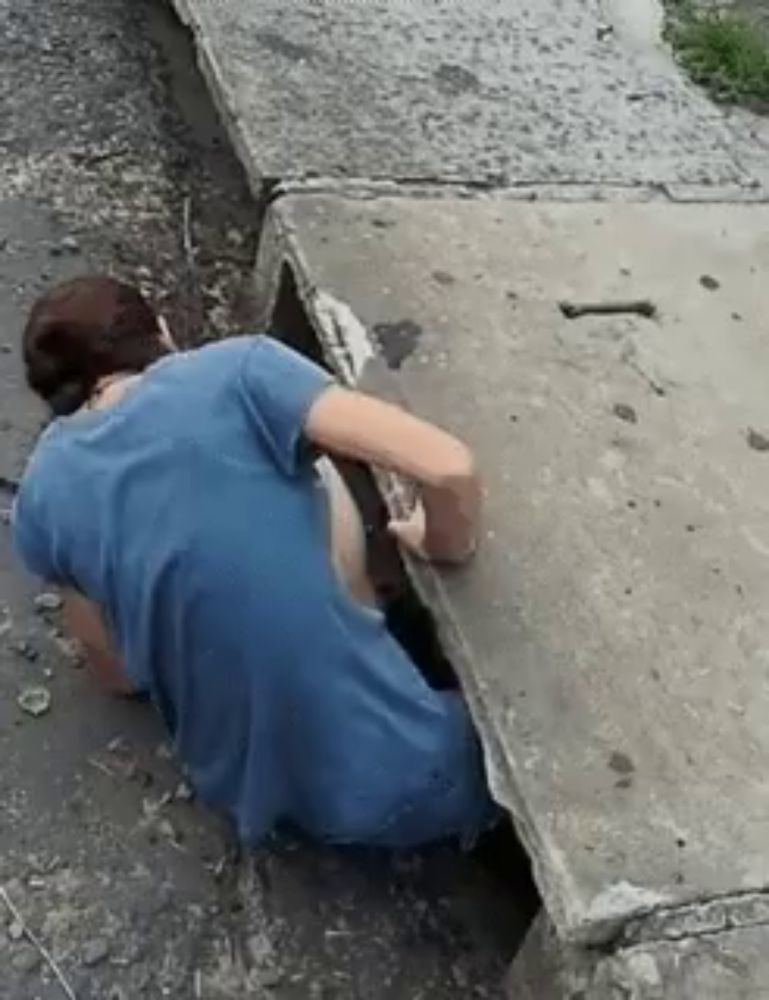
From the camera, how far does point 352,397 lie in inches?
105

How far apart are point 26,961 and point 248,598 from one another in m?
0.53

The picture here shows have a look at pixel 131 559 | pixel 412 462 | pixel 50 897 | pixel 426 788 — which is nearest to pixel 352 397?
pixel 412 462

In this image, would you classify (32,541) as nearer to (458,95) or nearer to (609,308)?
(609,308)

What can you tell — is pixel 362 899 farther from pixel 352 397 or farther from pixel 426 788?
pixel 352 397

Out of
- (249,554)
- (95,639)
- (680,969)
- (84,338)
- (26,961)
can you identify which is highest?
(84,338)

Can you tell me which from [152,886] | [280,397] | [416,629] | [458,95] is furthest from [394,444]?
[458,95]

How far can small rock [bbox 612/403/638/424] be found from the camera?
3113 mm

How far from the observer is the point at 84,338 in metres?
2.75

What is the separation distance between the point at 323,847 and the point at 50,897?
37 cm

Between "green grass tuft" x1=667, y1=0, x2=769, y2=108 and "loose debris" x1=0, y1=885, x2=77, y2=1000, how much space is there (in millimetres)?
2260

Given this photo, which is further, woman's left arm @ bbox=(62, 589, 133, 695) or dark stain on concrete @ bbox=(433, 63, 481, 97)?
dark stain on concrete @ bbox=(433, 63, 481, 97)

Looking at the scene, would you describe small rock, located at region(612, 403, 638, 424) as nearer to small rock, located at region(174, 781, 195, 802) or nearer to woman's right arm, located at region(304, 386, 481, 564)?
woman's right arm, located at region(304, 386, 481, 564)

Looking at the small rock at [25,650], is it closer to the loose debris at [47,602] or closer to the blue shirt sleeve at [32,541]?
the loose debris at [47,602]

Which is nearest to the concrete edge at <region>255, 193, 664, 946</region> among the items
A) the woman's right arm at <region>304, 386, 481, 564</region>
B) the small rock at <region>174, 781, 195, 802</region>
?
the woman's right arm at <region>304, 386, 481, 564</region>
